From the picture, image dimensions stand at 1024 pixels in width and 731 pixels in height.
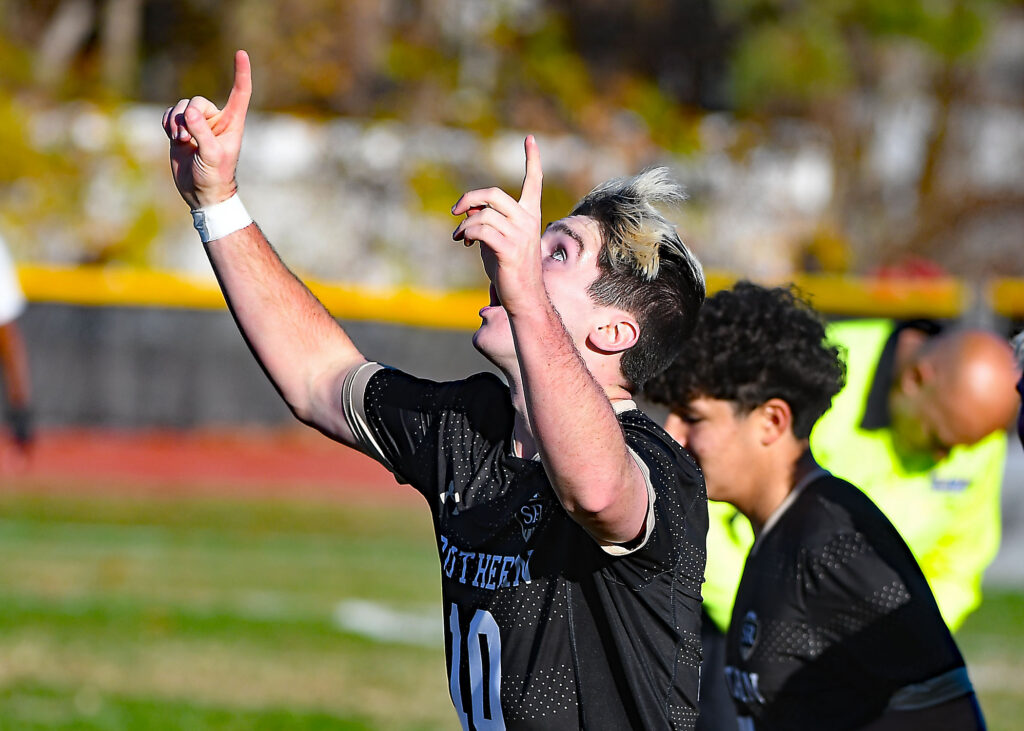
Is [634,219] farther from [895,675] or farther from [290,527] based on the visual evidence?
[290,527]

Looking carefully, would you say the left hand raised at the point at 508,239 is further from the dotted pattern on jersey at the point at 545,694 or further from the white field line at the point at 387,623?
the white field line at the point at 387,623

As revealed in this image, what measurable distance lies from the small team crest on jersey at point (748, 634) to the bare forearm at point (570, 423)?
1169mm

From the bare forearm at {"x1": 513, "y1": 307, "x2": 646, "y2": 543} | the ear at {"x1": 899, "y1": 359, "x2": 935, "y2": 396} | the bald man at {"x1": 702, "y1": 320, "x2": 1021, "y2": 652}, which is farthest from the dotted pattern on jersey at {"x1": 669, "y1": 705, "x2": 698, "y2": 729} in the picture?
the ear at {"x1": 899, "y1": 359, "x2": 935, "y2": 396}

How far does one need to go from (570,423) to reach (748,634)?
4.35 ft

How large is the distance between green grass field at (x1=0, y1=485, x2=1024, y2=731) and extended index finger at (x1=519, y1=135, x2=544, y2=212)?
14.2 ft

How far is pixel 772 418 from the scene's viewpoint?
329 centimetres

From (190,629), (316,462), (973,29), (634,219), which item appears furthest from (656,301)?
(973,29)

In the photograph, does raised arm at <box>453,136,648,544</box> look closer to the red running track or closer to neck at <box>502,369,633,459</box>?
neck at <box>502,369,633,459</box>

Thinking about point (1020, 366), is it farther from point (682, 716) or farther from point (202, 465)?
point (202, 465)

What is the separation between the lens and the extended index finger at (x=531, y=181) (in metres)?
2.15

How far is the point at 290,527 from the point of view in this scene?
11820mm

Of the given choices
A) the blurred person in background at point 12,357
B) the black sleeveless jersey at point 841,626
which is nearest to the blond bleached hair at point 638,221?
the black sleeveless jersey at point 841,626

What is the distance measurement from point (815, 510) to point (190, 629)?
17.9ft

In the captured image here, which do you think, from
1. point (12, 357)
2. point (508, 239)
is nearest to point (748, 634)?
point (508, 239)
